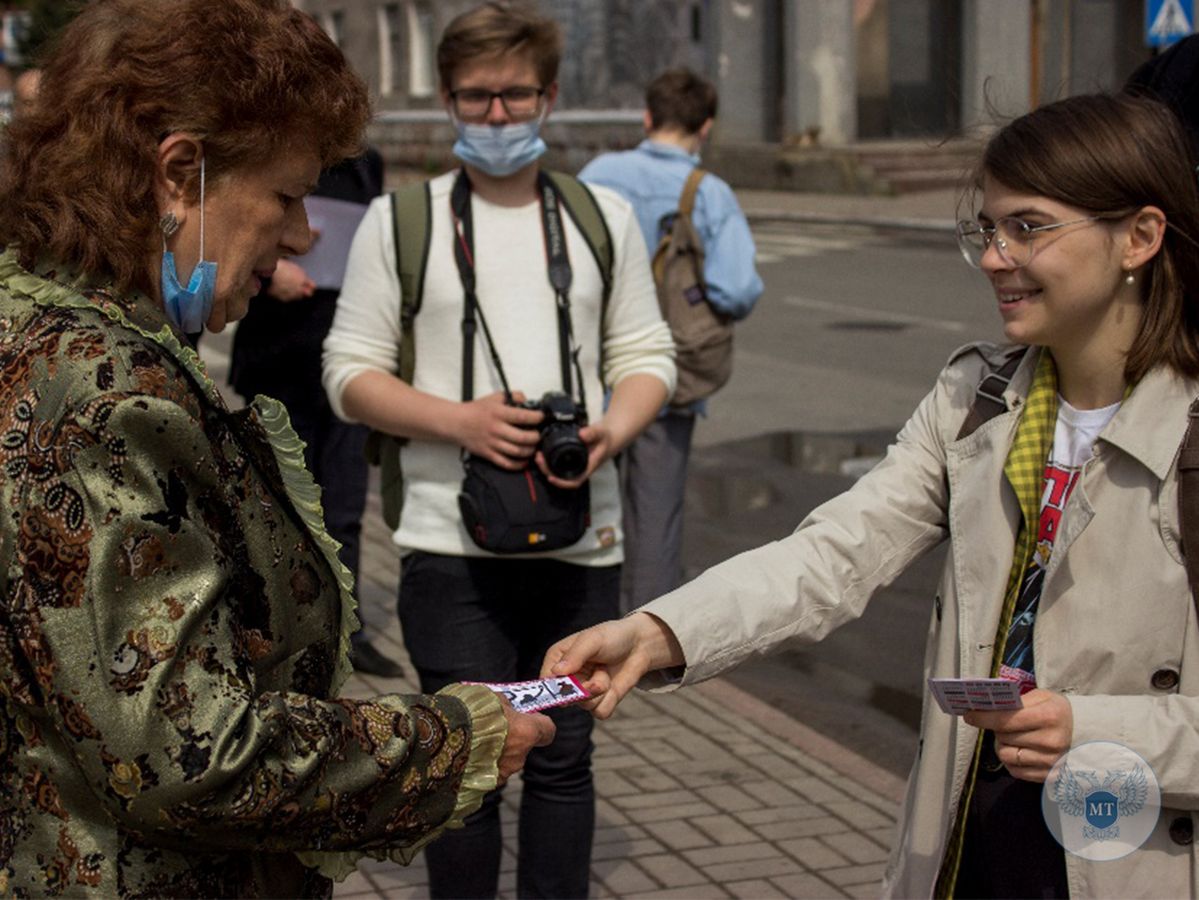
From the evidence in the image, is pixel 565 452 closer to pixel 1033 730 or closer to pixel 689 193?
pixel 1033 730

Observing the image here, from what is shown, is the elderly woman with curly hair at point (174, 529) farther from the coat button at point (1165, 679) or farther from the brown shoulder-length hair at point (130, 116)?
the coat button at point (1165, 679)

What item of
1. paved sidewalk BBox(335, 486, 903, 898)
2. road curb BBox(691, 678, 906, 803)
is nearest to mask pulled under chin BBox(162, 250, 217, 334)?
paved sidewalk BBox(335, 486, 903, 898)

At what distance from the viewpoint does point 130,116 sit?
201cm

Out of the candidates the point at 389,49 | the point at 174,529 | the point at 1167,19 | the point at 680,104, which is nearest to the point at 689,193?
the point at 680,104

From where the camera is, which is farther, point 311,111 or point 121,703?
point 311,111

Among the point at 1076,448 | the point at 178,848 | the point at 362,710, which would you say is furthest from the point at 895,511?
the point at 178,848

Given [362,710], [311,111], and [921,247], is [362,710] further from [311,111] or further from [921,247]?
[921,247]

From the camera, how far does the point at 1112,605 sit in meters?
2.47

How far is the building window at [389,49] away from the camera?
42250 millimetres

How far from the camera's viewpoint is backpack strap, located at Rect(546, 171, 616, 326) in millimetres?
3998

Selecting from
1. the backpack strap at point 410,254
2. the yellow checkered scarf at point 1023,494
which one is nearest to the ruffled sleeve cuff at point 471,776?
the yellow checkered scarf at point 1023,494

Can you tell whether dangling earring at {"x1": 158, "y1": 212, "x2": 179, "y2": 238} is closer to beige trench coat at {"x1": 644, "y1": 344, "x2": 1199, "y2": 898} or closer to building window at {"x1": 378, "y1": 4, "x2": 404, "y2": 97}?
beige trench coat at {"x1": 644, "y1": 344, "x2": 1199, "y2": 898}

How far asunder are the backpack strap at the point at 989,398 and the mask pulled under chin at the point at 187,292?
4.06 ft

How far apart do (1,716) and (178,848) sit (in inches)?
9.9
